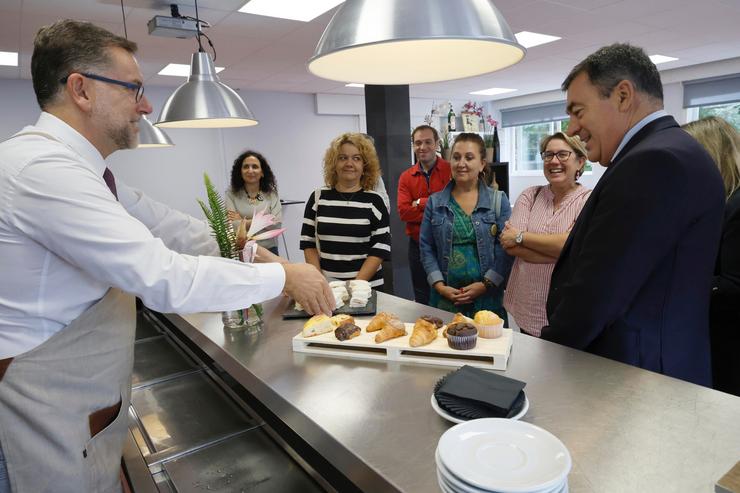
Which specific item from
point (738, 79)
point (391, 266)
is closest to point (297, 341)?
point (391, 266)

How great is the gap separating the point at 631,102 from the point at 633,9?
3938 mm

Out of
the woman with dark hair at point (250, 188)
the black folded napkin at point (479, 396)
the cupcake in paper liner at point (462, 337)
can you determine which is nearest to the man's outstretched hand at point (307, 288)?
the cupcake in paper liner at point (462, 337)

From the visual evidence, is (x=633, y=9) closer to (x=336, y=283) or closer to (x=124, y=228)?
(x=336, y=283)

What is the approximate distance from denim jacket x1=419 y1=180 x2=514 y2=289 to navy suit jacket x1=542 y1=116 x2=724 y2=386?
1.19m

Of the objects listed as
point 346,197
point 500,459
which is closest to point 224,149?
point 346,197

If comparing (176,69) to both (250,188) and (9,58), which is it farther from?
(250,188)

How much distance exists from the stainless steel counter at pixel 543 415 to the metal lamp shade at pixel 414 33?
781mm

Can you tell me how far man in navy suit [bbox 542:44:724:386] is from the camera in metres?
1.25

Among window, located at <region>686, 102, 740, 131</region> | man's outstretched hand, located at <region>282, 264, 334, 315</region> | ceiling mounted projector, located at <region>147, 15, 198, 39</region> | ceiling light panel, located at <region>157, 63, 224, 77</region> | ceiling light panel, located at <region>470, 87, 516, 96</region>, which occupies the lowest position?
man's outstretched hand, located at <region>282, 264, 334, 315</region>

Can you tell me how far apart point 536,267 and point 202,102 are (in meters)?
→ 1.75

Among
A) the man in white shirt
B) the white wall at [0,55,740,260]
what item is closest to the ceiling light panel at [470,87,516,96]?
the white wall at [0,55,740,260]

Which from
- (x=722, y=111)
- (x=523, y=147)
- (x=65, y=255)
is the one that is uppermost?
(x=722, y=111)

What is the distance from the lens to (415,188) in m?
3.84

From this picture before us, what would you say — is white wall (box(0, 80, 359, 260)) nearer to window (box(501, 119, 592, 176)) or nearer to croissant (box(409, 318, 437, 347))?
window (box(501, 119, 592, 176))
